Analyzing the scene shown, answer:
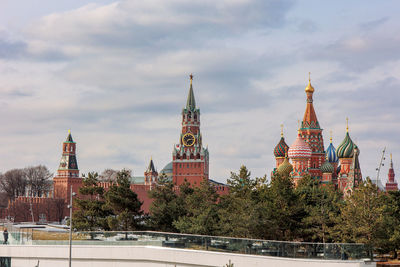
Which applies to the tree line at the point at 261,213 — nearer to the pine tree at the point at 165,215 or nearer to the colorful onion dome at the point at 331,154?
the pine tree at the point at 165,215

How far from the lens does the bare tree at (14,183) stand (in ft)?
522

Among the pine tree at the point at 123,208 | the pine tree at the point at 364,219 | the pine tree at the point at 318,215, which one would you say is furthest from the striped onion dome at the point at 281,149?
the pine tree at the point at 364,219

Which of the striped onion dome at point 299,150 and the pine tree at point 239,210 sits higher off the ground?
the striped onion dome at point 299,150

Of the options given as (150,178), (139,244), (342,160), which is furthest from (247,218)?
(150,178)

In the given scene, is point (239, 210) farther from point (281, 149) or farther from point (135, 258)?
point (281, 149)

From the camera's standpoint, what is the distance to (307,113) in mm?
127000

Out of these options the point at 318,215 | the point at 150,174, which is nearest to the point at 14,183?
the point at 150,174

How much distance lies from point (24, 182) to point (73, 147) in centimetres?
1716

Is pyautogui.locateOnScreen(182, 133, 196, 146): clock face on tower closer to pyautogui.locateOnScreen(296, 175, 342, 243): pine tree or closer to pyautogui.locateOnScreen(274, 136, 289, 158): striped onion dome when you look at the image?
pyautogui.locateOnScreen(274, 136, 289, 158): striped onion dome

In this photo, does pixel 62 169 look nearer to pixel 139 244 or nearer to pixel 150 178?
pixel 150 178

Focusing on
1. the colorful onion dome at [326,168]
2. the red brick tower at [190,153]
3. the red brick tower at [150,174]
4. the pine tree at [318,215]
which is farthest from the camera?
the red brick tower at [150,174]

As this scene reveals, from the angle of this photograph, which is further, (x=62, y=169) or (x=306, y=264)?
(x=62, y=169)

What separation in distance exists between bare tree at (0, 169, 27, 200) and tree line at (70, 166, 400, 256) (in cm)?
9805

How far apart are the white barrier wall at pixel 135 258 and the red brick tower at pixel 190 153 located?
117429 millimetres
